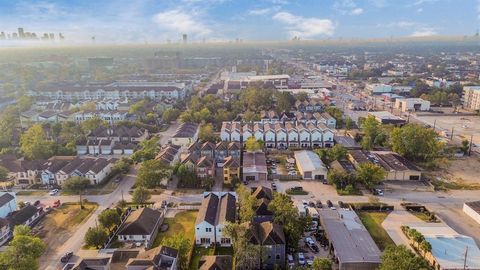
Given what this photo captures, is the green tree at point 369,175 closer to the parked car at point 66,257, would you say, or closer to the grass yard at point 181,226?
the grass yard at point 181,226

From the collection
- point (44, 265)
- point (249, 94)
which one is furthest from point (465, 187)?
point (249, 94)

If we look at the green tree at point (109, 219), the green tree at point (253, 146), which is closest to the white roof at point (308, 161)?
the green tree at point (253, 146)

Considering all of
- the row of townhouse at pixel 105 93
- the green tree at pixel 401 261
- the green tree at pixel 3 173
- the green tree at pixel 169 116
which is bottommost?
the green tree at pixel 3 173

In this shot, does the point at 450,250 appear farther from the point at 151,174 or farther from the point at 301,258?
the point at 151,174

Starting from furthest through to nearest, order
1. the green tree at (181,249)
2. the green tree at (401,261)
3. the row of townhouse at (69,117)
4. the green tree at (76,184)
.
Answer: the row of townhouse at (69,117) → the green tree at (76,184) → the green tree at (181,249) → the green tree at (401,261)

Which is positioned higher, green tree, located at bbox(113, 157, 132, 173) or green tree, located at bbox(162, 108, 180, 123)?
green tree, located at bbox(162, 108, 180, 123)

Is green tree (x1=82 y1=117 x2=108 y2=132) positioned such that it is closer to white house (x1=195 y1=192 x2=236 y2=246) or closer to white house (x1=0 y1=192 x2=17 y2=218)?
white house (x1=0 y1=192 x2=17 y2=218)

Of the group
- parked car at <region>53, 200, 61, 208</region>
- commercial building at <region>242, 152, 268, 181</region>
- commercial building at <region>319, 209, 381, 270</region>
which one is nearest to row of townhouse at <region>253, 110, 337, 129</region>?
commercial building at <region>242, 152, 268, 181</region>
